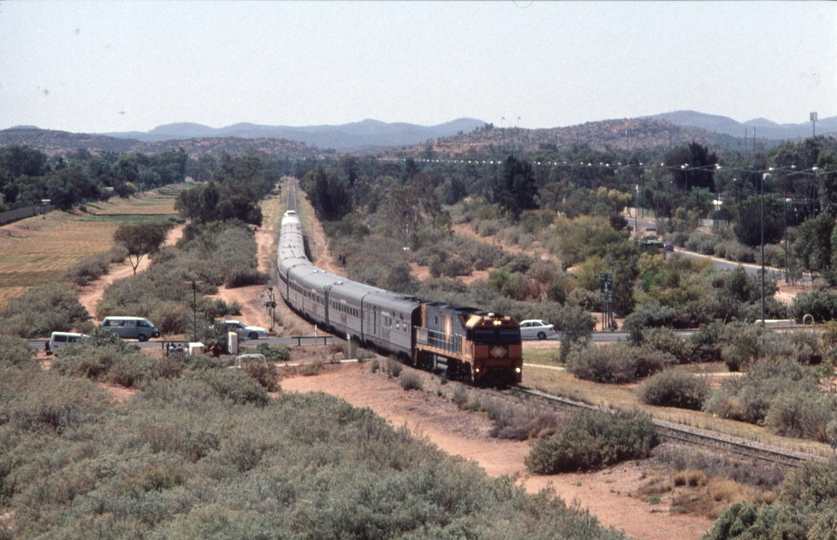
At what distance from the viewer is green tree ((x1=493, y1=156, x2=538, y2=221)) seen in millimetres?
104625

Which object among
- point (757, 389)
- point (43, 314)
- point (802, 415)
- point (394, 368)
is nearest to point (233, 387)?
point (394, 368)

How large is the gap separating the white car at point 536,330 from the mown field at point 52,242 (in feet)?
108

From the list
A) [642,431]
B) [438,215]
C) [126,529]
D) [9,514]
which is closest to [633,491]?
[642,431]

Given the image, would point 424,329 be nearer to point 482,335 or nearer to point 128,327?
point 482,335

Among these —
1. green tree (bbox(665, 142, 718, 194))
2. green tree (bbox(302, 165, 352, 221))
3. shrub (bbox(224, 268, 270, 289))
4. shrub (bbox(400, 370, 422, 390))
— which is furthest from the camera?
green tree (bbox(665, 142, 718, 194))

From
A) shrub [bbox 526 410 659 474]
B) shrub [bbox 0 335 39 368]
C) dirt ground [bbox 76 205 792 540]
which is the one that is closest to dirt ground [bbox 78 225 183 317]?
shrub [bbox 0 335 39 368]

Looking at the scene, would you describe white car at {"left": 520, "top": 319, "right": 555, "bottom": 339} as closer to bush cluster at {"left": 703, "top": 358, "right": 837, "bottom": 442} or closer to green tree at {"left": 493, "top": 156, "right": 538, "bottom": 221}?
bush cluster at {"left": 703, "top": 358, "right": 837, "bottom": 442}

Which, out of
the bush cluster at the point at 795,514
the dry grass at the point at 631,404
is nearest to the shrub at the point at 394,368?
the dry grass at the point at 631,404

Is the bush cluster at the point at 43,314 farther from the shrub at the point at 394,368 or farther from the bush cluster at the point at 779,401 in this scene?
the bush cluster at the point at 779,401

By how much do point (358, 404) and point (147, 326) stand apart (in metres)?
19.4

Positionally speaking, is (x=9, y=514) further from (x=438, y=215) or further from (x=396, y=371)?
(x=438, y=215)

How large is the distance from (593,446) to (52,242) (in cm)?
8043

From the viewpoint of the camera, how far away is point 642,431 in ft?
69.6

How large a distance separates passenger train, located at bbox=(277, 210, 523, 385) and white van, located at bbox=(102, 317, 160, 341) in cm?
837
